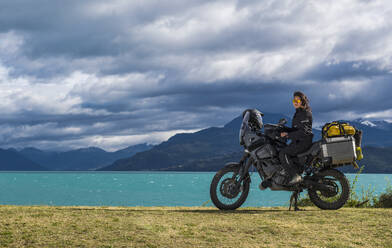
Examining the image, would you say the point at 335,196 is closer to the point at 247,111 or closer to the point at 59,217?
the point at 247,111

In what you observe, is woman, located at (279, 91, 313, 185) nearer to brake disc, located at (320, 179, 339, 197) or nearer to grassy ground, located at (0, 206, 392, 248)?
brake disc, located at (320, 179, 339, 197)

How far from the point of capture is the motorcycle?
10.5 metres

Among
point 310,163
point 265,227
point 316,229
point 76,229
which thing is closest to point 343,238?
point 316,229

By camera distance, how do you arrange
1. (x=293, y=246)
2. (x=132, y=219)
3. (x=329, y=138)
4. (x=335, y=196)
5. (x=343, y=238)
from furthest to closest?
(x=335, y=196) → (x=329, y=138) → (x=132, y=219) → (x=343, y=238) → (x=293, y=246)

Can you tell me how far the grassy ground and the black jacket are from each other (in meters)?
1.72

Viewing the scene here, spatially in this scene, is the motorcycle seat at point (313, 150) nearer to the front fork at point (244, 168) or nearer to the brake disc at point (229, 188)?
the front fork at point (244, 168)

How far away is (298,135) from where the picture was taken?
10227mm

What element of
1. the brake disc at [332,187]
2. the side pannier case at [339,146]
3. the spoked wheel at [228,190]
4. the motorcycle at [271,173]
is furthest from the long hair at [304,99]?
the spoked wheel at [228,190]

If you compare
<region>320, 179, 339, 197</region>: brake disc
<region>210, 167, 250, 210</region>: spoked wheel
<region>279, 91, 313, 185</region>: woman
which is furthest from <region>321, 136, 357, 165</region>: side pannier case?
<region>210, 167, 250, 210</region>: spoked wheel

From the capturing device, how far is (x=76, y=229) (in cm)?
761

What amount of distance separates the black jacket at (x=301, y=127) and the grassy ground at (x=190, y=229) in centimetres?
172

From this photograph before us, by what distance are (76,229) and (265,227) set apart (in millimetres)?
3301

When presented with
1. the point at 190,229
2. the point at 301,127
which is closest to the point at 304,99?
the point at 301,127

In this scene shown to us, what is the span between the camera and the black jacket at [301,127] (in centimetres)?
1023
